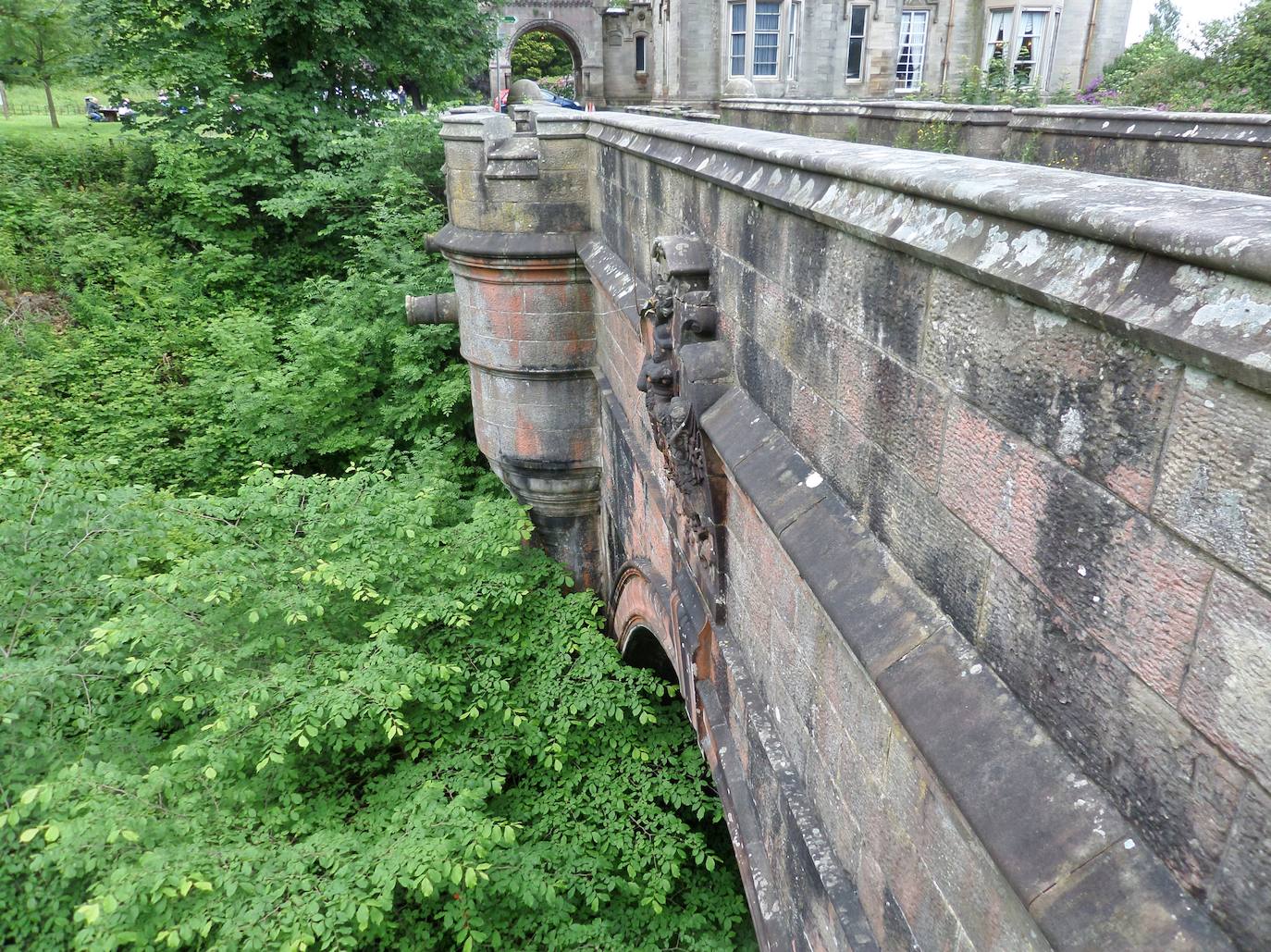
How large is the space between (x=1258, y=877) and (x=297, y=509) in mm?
6011

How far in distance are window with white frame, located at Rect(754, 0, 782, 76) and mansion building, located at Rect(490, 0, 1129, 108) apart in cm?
2

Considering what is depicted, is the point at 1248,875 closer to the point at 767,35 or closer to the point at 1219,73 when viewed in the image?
the point at 1219,73

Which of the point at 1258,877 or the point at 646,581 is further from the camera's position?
the point at 646,581

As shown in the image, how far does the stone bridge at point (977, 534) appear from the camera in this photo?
3.72ft

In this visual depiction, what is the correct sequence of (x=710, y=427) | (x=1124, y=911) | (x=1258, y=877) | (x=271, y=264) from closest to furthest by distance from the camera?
(x=1258, y=877) < (x=1124, y=911) < (x=710, y=427) < (x=271, y=264)

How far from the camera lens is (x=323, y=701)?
15.3ft

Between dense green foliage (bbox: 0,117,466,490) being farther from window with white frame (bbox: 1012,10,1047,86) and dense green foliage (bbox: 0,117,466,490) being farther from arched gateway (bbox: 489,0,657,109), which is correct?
arched gateway (bbox: 489,0,657,109)

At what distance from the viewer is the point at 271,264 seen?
514 inches

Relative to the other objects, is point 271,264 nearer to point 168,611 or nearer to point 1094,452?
point 168,611

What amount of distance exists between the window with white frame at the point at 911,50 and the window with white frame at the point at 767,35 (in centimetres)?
411

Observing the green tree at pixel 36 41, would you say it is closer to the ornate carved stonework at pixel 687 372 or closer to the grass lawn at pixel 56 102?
the grass lawn at pixel 56 102

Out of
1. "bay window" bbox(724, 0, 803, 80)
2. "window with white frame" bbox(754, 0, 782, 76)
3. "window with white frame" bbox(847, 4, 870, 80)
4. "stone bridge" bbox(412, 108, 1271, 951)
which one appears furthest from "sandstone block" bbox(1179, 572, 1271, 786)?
"window with white frame" bbox(847, 4, 870, 80)

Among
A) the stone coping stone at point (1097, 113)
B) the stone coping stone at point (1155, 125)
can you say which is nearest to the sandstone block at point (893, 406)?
the stone coping stone at point (1155, 125)

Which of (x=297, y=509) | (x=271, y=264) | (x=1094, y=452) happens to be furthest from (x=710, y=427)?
(x=271, y=264)
